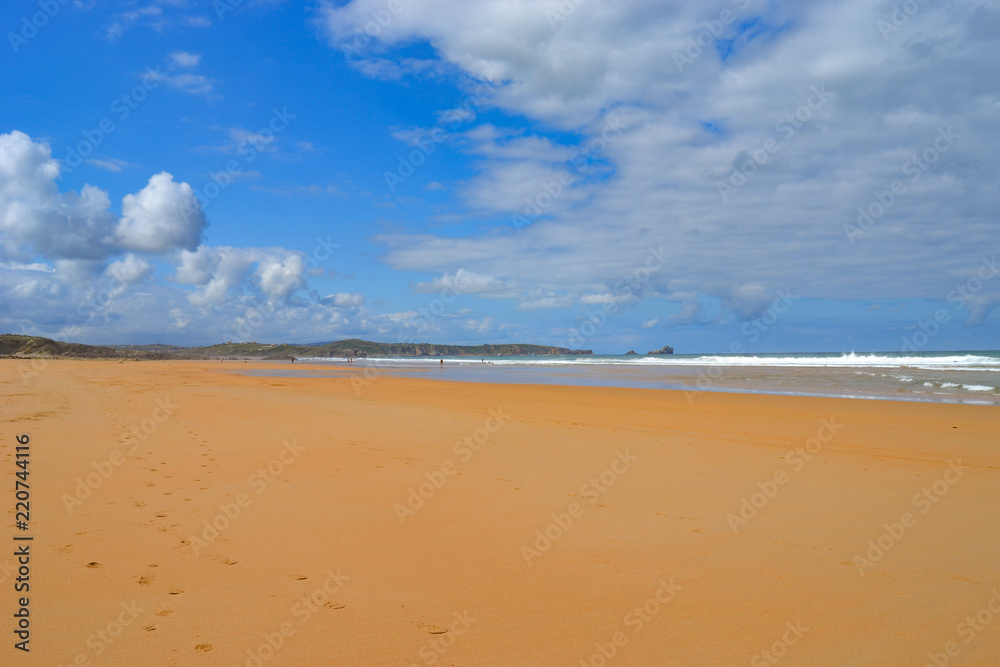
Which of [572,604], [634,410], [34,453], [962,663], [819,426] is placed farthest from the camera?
[634,410]

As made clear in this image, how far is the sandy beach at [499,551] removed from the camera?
3543 mm

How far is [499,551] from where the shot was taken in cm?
507

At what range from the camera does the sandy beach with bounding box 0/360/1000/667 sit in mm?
3543

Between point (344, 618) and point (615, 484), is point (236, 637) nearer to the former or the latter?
point (344, 618)

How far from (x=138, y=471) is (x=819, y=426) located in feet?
46.8

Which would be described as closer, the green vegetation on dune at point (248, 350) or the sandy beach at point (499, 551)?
the sandy beach at point (499, 551)

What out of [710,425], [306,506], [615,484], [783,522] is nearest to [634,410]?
[710,425]

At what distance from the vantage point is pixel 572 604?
160 inches

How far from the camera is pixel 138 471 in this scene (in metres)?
7.58

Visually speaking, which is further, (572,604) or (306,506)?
(306,506)

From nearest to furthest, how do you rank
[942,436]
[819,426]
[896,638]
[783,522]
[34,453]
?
1. [896,638]
2. [783,522]
3. [34,453]
4. [942,436]
5. [819,426]

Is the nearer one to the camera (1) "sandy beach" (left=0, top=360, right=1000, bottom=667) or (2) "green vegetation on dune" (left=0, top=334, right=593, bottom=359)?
(1) "sandy beach" (left=0, top=360, right=1000, bottom=667)

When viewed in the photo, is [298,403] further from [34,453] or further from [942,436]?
[942,436]

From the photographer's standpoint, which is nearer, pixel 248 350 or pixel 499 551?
pixel 499 551
